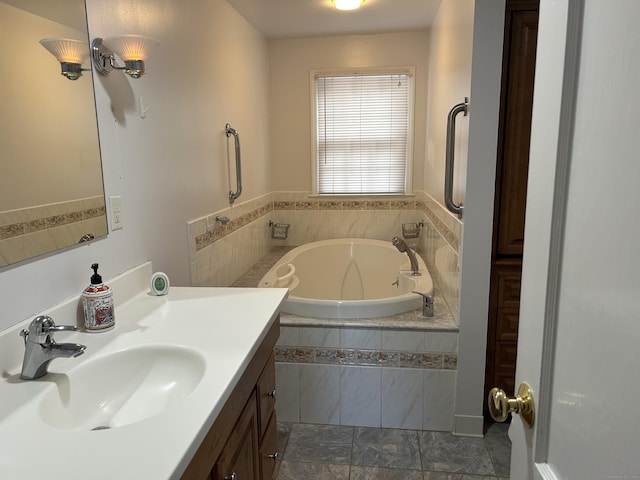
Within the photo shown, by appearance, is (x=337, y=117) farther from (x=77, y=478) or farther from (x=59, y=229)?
(x=77, y=478)

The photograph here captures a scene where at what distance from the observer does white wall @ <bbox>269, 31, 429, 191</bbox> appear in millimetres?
3615

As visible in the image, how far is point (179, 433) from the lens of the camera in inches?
31.1

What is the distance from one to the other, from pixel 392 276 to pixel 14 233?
2.79 metres

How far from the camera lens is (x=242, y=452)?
47.1 inches

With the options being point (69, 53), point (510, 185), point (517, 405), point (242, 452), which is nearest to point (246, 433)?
point (242, 452)

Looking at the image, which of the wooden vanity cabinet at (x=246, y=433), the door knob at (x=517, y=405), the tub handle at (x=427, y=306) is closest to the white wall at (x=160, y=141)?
the wooden vanity cabinet at (x=246, y=433)

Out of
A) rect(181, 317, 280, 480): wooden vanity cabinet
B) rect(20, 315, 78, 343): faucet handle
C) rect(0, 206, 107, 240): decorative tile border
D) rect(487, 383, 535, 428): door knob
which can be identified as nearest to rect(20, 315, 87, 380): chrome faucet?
rect(20, 315, 78, 343): faucet handle

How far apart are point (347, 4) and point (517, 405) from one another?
2741 millimetres

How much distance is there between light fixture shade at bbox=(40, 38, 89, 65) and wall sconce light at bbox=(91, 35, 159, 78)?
0.05m

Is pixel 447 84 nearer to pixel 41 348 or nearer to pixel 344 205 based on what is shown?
pixel 344 205

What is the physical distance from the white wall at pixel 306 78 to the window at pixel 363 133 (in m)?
0.09

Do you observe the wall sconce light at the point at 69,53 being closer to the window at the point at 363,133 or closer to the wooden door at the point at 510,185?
the wooden door at the point at 510,185

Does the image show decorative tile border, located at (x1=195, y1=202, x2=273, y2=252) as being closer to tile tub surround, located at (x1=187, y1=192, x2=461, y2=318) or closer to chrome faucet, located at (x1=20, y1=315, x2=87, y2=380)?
tile tub surround, located at (x1=187, y1=192, x2=461, y2=318)

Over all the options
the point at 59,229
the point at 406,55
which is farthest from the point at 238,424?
the point at 406,55
